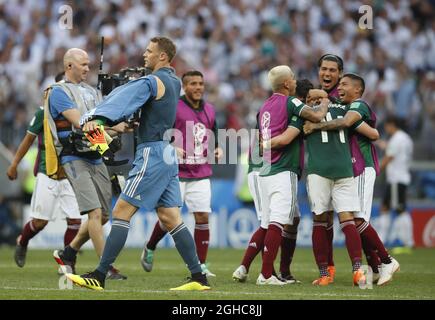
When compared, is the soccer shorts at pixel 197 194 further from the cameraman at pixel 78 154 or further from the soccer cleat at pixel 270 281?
the soccer cleat at pixel 270 281

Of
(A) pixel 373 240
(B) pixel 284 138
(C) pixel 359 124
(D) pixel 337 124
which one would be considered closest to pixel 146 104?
(B) pixel 284 138

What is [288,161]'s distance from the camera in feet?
38.0

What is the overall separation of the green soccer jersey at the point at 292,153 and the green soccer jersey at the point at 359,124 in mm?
611

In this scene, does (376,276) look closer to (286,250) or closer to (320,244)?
(320,244)

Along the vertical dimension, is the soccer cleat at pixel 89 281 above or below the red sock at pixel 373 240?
below

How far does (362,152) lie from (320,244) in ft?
4.06

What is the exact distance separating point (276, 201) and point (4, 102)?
36.6ft

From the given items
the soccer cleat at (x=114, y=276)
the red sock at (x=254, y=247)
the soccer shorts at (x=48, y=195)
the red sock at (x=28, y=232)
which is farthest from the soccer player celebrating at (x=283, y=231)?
the red sock at (x=28, y=232)

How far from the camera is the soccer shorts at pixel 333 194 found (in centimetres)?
1152

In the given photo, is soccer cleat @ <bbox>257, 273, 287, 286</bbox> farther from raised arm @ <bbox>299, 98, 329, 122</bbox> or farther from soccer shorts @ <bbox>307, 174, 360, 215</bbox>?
raised arm @ <bbox>299, 98, 329, 122</bbox>

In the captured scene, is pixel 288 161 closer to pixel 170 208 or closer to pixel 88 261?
pixel 170 208

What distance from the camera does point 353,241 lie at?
11.4 m
